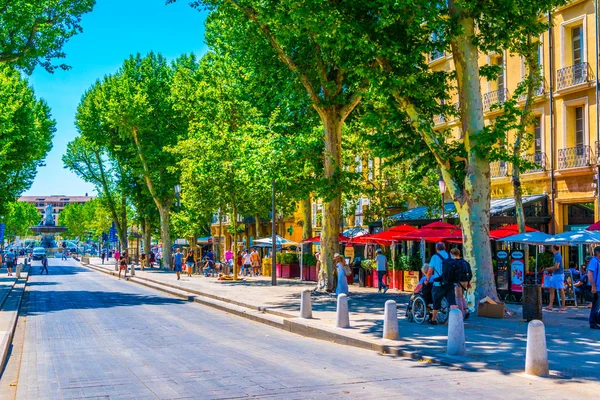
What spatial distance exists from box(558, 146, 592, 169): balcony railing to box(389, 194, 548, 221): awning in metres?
1.66

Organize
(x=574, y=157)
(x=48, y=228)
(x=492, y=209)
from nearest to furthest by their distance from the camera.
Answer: (x=574, y=157)
(x=492, y=209)
(x=48, y=228)

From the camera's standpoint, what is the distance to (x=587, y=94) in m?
27.1

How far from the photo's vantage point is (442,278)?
14805 mm

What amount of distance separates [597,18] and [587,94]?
2.93 meters

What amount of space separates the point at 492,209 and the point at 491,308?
43.3 feet

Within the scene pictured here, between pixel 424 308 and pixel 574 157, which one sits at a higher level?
pixel 574 157

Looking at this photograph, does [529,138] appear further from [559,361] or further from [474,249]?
[559,361]

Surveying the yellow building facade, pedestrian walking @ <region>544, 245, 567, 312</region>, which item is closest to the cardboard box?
pedestrian walking @ <region>544, 245, 567, 312</region>

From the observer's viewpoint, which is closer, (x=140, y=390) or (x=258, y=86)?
(x=140, y=390)

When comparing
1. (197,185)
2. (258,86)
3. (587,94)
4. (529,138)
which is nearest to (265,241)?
(197,185)

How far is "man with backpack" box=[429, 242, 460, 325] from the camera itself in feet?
48.0

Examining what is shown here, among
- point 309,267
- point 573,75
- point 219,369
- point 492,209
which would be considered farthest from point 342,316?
point 309,267

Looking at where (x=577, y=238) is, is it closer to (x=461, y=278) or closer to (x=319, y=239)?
(x=461, y=278)

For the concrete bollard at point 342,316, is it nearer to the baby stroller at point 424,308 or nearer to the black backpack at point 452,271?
the baby stroller at point 424,308
